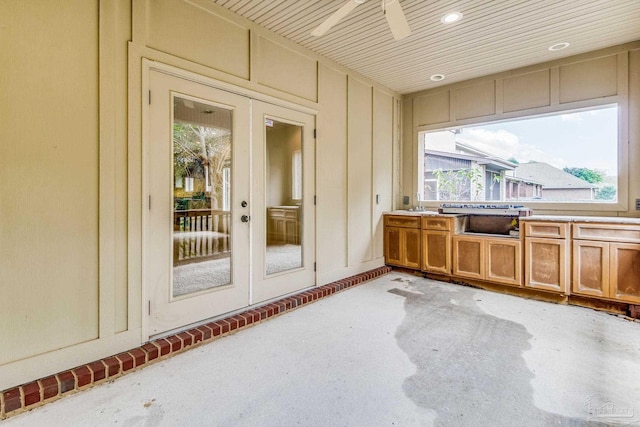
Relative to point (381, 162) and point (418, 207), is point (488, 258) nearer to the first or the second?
→ point (418, 207)

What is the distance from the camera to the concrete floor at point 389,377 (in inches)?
66.3

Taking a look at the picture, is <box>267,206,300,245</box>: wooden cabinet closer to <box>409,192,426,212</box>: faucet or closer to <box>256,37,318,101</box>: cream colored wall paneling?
<box>256,37,318,101</box>: cream colored wall paneling

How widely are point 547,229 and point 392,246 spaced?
2074mm

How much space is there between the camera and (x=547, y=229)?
11.8 ft

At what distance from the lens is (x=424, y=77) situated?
4609 millimetres

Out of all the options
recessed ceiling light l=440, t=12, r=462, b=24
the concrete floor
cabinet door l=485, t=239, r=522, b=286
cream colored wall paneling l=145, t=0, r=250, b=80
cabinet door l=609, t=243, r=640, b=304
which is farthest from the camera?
cabinet door l=485, t=239, r=522, b=286

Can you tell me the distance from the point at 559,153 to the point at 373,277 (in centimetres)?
308

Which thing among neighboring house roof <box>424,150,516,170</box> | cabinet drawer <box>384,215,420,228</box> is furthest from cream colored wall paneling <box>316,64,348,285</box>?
neighboring house roof <box>424,150,516,170</box>

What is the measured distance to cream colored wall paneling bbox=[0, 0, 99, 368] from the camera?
6.02ft

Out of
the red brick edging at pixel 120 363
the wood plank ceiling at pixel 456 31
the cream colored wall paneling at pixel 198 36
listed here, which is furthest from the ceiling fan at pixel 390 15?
the red brick edging at pixel 120 363

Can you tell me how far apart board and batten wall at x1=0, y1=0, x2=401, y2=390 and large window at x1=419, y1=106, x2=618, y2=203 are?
3845 millimetres

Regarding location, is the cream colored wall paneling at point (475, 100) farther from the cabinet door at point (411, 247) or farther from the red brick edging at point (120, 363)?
the red brick edging at point (120, 363)

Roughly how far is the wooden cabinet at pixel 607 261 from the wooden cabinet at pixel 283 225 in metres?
3.20

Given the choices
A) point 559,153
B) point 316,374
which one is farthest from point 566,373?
point 559,153
